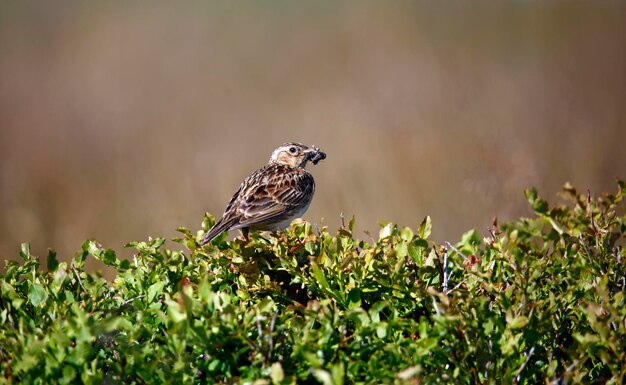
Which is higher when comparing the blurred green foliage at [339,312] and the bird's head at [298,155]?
the bird's head at [298,155]

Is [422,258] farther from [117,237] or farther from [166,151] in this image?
[166,151]

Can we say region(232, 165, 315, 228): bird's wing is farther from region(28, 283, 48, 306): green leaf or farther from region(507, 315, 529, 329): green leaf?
region(507, 315, 529, 329): green leaf

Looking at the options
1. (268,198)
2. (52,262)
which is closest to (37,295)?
(52,262)

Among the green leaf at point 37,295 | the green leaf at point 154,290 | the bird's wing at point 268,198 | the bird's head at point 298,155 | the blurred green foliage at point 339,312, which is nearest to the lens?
the blurred green foliage at point 339,312

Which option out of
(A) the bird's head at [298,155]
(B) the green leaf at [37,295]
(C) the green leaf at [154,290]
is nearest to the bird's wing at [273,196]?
(A) the bird's head at [298,155]

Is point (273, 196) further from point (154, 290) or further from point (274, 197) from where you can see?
point (154, 290)

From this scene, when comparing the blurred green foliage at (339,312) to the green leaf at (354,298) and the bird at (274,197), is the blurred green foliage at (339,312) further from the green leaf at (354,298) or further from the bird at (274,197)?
the bird at (274,197)

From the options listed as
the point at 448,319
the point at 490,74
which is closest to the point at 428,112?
the point at 490,74
